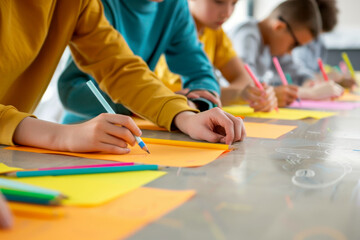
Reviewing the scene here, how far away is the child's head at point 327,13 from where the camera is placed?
7.30 feet

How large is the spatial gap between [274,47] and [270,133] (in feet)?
3.88

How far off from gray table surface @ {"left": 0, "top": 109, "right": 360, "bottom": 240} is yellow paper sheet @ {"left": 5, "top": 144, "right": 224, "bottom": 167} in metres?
0.02

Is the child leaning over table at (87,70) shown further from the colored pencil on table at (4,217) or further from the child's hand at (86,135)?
the colored pencil on table at (4,217)

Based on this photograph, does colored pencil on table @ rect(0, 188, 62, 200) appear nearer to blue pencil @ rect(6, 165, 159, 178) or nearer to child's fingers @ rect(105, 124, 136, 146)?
blue pencil @ rect(6, 165, 159, 178)

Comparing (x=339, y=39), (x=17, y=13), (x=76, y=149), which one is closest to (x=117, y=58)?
(x=17, y=13)

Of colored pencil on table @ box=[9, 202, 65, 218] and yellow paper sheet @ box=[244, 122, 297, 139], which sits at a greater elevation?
colored pencil on table @ box=[9, 202, 65, 218]

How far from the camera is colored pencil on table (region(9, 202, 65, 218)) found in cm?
35

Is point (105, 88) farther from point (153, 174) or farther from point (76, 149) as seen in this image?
point (153, 174)

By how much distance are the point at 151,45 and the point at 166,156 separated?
2.15ft

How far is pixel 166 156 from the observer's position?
0.59 meters

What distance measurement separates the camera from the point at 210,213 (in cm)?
36

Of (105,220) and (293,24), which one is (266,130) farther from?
(293,24)

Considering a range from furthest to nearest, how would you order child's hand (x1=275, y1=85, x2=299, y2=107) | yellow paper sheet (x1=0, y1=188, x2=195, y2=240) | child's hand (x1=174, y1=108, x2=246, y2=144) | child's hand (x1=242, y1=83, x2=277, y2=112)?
1. child's hand (x1=275, y1=85, x2=299, y2=107)
2. child's hand (x1=242, y1=83, x2=277, y2=112)
3. child's hand (x1=174, y1=108, x2=246, y2=144)
4. yellow paper sheet (x1=0, y1=188, x2=195, y2=240)

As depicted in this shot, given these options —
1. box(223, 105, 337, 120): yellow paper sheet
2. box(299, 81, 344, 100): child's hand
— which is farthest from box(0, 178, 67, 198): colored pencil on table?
box(299, 81, 344, 100): child's hand
